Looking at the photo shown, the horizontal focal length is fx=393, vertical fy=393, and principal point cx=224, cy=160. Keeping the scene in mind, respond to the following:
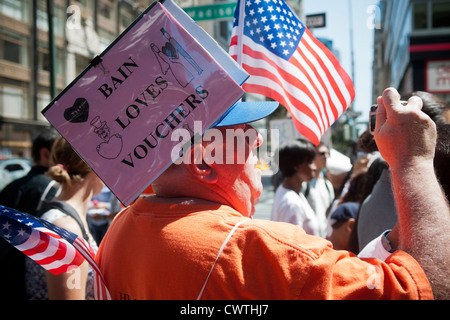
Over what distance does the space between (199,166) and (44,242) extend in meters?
0.60

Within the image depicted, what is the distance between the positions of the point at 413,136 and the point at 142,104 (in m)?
0.88

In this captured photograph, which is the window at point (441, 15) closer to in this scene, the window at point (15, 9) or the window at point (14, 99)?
the window at point (15, 9)

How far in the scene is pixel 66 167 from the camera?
2781mm

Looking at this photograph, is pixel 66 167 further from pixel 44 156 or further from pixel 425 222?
pixel 425 222

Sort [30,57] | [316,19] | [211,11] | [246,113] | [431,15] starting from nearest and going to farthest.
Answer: [246,113] → [211,11] → [316,19] → [431,15] → [30,57]

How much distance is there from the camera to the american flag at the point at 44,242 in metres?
1.34

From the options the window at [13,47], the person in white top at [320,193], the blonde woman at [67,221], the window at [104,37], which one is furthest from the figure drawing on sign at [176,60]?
the window at [104,37]

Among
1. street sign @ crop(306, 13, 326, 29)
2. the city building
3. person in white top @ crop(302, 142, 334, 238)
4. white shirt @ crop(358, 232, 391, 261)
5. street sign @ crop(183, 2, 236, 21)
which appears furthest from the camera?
the city building

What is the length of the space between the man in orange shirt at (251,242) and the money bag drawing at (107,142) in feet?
0.63

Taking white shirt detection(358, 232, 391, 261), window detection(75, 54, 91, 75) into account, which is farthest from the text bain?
window detection(75, 54, 91, 75)

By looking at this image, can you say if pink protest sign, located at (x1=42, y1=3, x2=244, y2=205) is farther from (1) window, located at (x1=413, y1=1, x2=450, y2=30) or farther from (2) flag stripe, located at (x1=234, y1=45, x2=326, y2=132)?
(1) window, located at (x1=413, y1=1, x2=450, y2=30)

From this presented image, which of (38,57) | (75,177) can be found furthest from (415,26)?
(75,177)

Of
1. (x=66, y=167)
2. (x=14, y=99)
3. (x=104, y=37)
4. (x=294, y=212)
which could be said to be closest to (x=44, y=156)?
(x=66, y=167)

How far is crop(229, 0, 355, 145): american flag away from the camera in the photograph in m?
2.52
